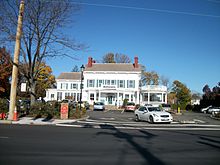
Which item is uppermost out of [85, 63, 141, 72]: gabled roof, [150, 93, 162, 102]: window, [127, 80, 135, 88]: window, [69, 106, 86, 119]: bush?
[85, 63, 141, 72]: gabled roof

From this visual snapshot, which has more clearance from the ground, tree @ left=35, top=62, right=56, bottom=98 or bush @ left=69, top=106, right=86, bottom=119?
tree @ left=35, top=62, right=56, bottom=98

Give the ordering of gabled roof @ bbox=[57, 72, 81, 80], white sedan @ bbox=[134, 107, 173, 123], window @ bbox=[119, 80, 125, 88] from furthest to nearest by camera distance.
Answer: gabled roof @ bbox=[57, 72, 81, 80] → window @ bbox=[119, 80, 125, 88] → white sedan @ bbox=[134, 107, 173, 123]

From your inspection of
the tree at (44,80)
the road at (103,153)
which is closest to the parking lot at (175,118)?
the road at (103,153)

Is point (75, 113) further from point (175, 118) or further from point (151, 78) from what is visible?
point (151, 78)

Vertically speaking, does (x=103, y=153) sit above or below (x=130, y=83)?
below

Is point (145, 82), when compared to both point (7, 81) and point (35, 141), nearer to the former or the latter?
point (7, 81)

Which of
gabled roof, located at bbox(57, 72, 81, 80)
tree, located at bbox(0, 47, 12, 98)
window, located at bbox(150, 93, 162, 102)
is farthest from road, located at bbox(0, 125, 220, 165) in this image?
gabled roof, located at bbox(57, 72, 81, 80)

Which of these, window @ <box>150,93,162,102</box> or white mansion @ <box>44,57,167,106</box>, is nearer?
white mansion @ <box>44,57,167,106</box>

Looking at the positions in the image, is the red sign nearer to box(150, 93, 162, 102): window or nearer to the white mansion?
the white mansion

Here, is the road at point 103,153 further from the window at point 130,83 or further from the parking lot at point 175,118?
the window at point 130,83

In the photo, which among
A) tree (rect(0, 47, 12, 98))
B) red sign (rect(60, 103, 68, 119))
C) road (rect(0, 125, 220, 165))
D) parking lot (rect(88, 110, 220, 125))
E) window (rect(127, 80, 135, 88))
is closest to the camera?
road (rect(0, 125, 220, 165))

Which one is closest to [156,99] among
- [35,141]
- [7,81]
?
[7,81]

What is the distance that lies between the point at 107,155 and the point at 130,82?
4882cm

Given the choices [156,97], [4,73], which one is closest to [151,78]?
[156,97]
